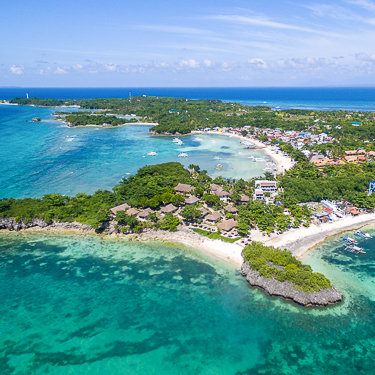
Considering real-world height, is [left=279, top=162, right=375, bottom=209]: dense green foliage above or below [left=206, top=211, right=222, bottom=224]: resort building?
above

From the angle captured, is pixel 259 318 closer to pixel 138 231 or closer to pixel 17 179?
pixel 138 231

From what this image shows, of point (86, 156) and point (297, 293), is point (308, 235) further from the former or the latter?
point (86, 156)

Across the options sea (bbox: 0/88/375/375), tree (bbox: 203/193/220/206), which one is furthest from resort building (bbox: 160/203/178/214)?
sea (bbox: 0/88/375/375)

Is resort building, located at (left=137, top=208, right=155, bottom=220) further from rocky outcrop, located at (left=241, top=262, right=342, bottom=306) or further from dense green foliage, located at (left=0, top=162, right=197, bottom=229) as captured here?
rocky outcrop, located at (left=241, top=262, right=342, bottom=306)

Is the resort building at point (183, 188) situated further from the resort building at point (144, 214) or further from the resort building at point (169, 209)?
the resort building at point (144, 214)

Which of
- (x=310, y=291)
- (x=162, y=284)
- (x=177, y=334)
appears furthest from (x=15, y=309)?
(x=310, y=291)
